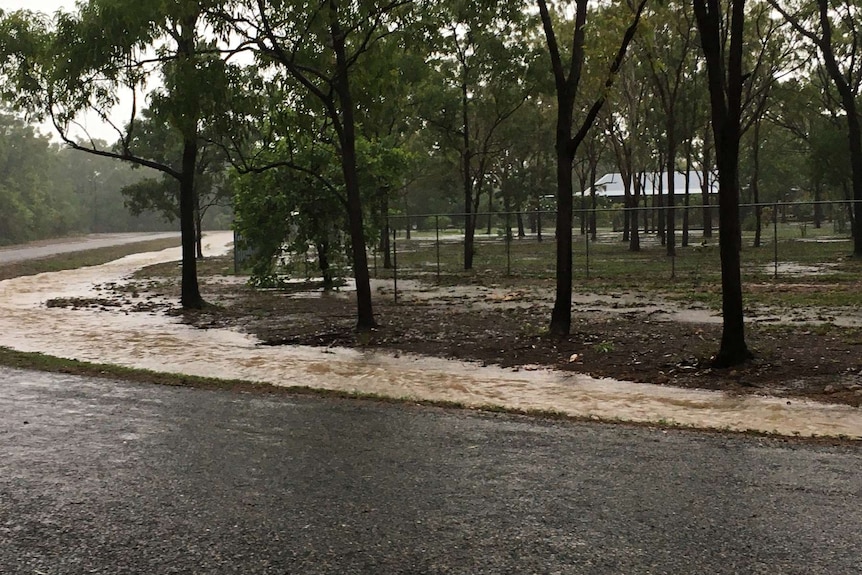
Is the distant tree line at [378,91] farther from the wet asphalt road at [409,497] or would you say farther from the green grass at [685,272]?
the wet asphalt road at [409,497]

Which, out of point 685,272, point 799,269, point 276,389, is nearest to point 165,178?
point 685,272

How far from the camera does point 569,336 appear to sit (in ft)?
42.3

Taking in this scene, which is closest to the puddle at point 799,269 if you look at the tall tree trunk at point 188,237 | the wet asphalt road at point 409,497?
the tall tree trunk at point 188,237

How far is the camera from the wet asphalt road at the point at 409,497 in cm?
426

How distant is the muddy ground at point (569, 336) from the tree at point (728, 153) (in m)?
0.42

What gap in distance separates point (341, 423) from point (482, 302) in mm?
11379

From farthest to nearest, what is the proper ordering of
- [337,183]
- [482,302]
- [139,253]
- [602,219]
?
[602,219]
[139,253]
[337,183]
[482,302]

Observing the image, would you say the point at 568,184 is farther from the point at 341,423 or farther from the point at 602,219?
the point at 602,219

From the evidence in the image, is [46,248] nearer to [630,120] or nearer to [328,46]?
[630,120]

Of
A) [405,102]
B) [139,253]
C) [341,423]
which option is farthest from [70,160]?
[341,423]

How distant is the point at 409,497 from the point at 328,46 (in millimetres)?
10611

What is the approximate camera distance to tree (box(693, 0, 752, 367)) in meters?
9.95

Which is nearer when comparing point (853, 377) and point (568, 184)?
point (853, 377)

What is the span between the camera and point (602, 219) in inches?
3214
